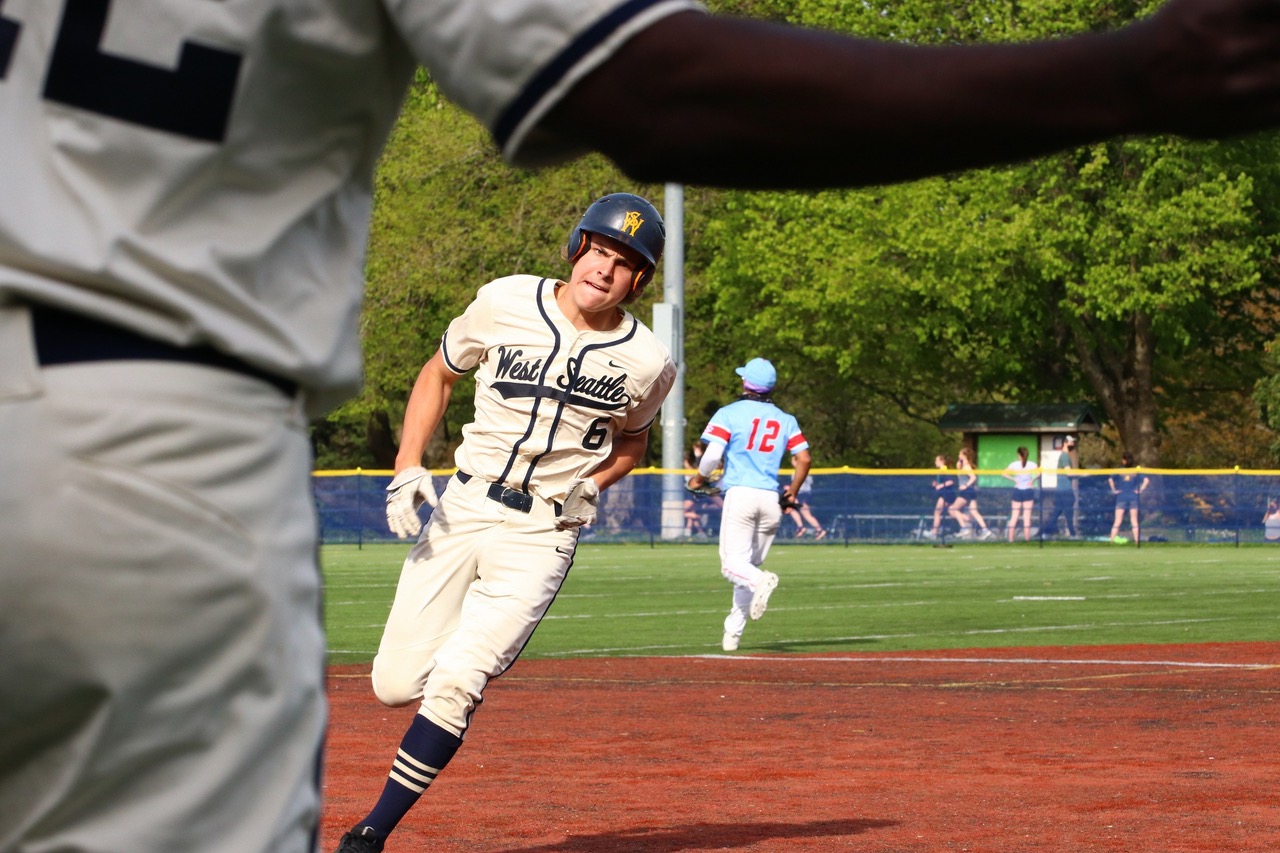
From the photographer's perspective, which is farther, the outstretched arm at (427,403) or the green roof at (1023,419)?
the green roof at (1023,419)

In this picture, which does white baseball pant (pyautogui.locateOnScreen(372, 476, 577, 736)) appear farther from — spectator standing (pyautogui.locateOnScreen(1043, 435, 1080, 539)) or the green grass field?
spectator standing (pyautogui.locateOnScreen(1043, 435, 1080, 539))

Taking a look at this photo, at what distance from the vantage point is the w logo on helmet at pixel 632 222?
8.22 meters

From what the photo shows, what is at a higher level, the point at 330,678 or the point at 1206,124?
the point at 1206,124

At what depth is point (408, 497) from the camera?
7.52 m

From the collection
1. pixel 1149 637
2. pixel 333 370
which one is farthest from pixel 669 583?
pixel 333 370

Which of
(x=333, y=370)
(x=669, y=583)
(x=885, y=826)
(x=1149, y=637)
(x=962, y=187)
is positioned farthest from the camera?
(x=962, y=187)

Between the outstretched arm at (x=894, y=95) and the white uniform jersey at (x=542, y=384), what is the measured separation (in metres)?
6.19

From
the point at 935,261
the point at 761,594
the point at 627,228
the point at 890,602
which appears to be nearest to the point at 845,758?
the point at 627,228

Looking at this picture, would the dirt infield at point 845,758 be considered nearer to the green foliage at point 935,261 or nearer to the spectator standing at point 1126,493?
the spectator standing at point 1126,493

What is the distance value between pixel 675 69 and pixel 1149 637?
15.3 meters

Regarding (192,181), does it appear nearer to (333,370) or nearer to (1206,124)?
(333,370)

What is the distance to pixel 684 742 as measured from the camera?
32.8 feet

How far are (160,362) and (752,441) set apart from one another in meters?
15.1

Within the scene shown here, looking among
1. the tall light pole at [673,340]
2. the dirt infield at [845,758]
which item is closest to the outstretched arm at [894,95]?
the dirt infield at [845,758]
